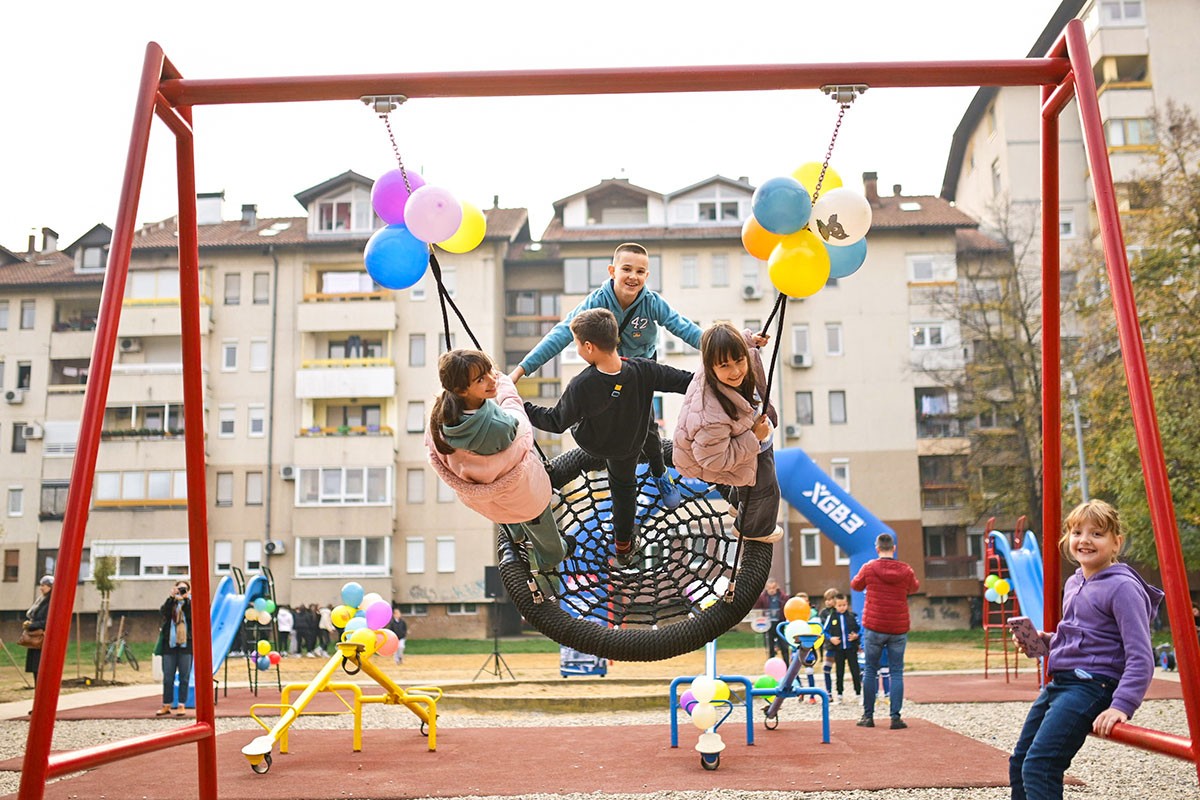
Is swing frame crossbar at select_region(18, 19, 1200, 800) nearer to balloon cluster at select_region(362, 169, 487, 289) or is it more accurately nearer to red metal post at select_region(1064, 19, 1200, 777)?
red metal post at select_region(1064, 19, 1200, 777)

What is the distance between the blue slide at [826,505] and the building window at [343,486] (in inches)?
977

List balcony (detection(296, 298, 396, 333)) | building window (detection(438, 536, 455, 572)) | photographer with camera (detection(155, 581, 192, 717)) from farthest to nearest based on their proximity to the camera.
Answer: balcony (detection(296, 298, 396, 333)) < building window (detection(438, 536, 455, 572)) < photographer with camera (detection(155, 581, 192, 717))

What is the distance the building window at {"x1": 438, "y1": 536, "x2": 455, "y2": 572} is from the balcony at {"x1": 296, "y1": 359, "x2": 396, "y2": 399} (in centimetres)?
543

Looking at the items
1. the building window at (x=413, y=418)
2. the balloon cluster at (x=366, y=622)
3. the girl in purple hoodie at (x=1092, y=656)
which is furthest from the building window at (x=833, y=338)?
the girl in purple hoodie at (x=1092, y=656)

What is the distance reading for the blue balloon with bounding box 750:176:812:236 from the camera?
5227mm

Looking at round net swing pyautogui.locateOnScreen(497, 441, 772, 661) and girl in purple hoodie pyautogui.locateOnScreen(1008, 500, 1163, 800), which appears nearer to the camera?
girl in purple hoodie pyautogui.locateOnScreen(1008, 500, 1163, 800)

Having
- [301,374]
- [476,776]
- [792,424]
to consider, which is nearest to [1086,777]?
[476,776]

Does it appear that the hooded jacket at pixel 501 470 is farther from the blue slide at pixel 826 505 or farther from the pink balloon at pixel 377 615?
the blue slide at pixel 826 505

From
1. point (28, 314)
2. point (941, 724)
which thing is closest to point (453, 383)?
point (941, 724)

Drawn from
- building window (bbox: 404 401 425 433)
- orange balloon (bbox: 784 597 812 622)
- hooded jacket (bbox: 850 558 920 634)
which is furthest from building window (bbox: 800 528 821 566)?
hooded jacket (bbox: 850 558 920 634)

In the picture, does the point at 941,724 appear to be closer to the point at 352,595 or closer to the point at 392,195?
the point at 352,595

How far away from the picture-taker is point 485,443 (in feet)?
15.4

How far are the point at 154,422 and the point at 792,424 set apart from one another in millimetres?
22916

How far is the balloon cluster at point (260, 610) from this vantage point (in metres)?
15.2
